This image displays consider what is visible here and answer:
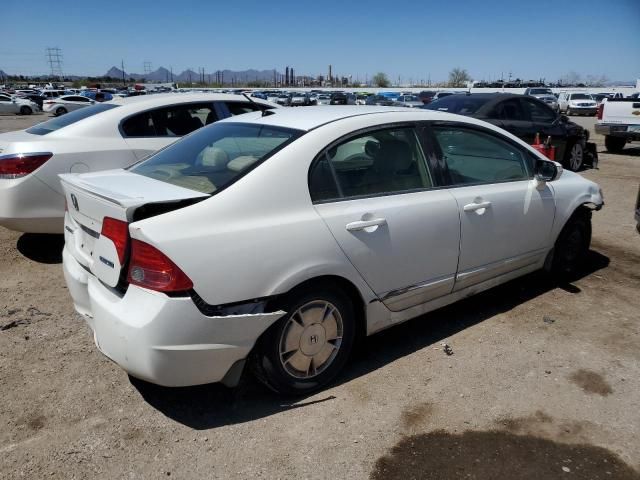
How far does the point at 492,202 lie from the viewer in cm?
380

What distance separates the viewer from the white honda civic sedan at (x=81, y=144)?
4.90 meters

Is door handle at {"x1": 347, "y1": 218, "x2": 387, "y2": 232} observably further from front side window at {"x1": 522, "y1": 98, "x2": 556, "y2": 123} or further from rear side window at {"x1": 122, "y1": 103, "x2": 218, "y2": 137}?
front side window at {"x1": 522, "y1": 98, "x2": 556, "y2": 123}

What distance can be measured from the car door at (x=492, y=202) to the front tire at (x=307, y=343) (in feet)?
3.47

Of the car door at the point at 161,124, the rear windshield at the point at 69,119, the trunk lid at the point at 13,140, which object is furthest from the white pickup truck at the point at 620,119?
the trunk lid at the point at 13,140

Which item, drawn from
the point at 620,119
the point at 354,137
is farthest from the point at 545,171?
the point at 620,119

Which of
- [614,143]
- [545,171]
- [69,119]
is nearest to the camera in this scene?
[545,171]

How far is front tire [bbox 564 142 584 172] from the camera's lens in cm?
1134

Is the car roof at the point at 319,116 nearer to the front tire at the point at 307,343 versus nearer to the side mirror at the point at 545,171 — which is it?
the side mirror at the point at 545,171

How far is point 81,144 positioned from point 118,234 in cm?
308

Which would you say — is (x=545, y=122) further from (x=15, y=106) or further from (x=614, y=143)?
(x=15, y=106)

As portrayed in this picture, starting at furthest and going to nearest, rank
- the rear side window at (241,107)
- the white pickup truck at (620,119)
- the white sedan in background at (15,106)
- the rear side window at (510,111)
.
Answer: the white sedan in background at (15,106) → the white pickup truck at (620,119) → the rear side window at (510,111) → the rear side window at (241,107)

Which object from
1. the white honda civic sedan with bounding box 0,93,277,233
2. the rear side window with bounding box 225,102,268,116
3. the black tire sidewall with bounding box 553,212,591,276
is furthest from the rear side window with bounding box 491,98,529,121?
the white honda civic sedan with bounding box 0,93,277,233

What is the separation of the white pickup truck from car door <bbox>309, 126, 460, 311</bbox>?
12.4 m

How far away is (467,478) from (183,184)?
211 cm
